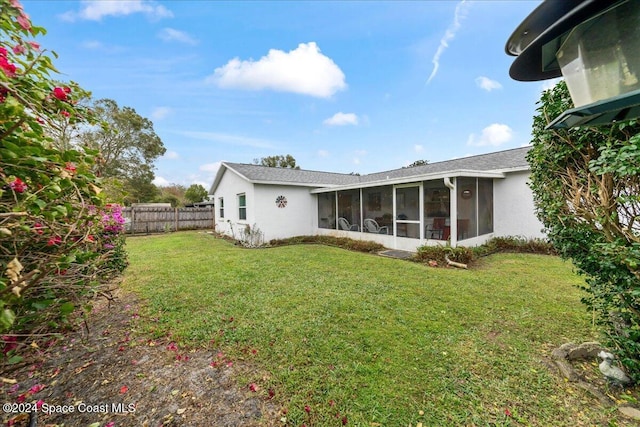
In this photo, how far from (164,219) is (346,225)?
1292cm

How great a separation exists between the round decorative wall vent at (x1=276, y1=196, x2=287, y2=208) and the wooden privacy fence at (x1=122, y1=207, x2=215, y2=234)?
934cm

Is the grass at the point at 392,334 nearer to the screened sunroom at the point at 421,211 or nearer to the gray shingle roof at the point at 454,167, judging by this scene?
the screened sunroom at the point at 421,211

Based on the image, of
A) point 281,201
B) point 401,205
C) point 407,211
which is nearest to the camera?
point 407,211

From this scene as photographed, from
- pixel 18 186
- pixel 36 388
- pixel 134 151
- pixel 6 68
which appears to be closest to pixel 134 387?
pixel 36 388

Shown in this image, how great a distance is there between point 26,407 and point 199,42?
33.9 feet

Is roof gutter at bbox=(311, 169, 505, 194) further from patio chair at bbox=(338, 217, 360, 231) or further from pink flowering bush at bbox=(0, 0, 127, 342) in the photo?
pink flowering bush at bbox=(0, 0, 127, 342)

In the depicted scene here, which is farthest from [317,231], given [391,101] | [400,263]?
[391,101]

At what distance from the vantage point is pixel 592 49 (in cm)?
115

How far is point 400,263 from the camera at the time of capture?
23.9 ft

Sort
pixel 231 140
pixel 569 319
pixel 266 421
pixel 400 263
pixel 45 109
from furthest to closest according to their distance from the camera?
pixel 231 140 → pixel 400 263 → pixel 569 319 → pixel 266 421 → pixel 45 109

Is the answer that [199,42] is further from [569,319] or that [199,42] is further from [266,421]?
[569,319]

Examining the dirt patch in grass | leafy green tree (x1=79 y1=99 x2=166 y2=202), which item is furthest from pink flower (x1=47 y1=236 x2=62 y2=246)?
leafy green tree (x1=79 y1=99 x2=166 y2=202)

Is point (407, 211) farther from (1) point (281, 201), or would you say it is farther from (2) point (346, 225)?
(1) point (281, 201)

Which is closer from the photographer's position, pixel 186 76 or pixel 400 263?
pixel 400 263
